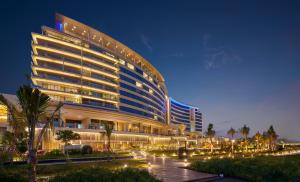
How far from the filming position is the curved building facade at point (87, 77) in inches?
3002

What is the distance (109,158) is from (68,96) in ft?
160

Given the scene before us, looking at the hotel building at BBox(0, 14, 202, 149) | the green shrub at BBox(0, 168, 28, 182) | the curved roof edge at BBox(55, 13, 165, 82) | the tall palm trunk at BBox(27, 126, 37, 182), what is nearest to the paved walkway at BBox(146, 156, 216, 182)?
the tall palm trunk at BBox(27, 126, 37, 182)

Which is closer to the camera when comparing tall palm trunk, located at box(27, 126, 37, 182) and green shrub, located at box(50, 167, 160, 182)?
tall palm trunk, located at box(27, 126, 37, 182)

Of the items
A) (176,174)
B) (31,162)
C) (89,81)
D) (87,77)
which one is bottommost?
(176,174)

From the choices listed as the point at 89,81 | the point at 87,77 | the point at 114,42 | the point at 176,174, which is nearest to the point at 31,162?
the point at 176,174

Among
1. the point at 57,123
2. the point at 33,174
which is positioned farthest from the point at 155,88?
the point at 33,174

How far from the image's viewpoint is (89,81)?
86.2 m

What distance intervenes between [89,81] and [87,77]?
2.05 meters

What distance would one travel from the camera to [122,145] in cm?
8850

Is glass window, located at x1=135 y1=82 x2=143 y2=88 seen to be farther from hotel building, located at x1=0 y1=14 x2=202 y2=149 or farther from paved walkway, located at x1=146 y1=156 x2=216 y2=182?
paved walkway, located at x1=146 y1=156 x2=216 y2=182

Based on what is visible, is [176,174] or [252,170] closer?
[252,170]

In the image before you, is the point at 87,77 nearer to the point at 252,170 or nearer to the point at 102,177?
the point at 252,170

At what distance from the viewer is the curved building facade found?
7625 centimetres

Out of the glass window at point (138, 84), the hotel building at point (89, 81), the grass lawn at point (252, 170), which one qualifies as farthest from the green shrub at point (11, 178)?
the glass window at point (138, 84)
